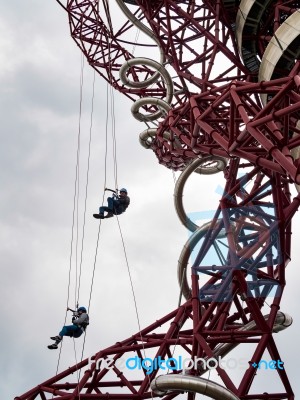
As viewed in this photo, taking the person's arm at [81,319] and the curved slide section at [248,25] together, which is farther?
the person's arm at [81,319]

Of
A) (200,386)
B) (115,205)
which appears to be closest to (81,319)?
(115,205)

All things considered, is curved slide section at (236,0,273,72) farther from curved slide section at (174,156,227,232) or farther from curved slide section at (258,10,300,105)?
curved slide section at (174,156,227,232)

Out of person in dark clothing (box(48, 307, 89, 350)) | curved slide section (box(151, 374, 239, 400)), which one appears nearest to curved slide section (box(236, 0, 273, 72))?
person in dark clothing (box(48, 307, 89, 350))

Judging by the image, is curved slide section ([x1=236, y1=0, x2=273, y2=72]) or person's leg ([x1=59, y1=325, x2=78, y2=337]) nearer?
curved slide section ([x1=236, y1=0, x2=273, y2=72])

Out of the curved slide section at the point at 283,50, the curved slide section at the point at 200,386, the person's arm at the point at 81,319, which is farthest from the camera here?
the person's arm at the point at 81,319

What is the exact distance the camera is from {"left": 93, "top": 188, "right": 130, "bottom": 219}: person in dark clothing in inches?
1163

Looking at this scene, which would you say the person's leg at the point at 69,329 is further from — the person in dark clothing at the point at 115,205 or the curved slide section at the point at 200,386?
the curved slide section at the point at 200,386

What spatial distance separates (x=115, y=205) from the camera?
97.1 ft

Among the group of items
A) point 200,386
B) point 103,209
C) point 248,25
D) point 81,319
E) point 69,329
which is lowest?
point 200,386

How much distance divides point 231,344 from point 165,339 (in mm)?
2473

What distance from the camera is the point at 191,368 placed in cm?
2316

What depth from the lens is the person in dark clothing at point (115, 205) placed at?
96.9 feet

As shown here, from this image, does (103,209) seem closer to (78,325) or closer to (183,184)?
(183,184)

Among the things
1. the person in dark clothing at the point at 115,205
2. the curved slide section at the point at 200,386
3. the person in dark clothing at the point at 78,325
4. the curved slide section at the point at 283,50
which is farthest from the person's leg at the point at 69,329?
the curved slide section at the point at 283,50
